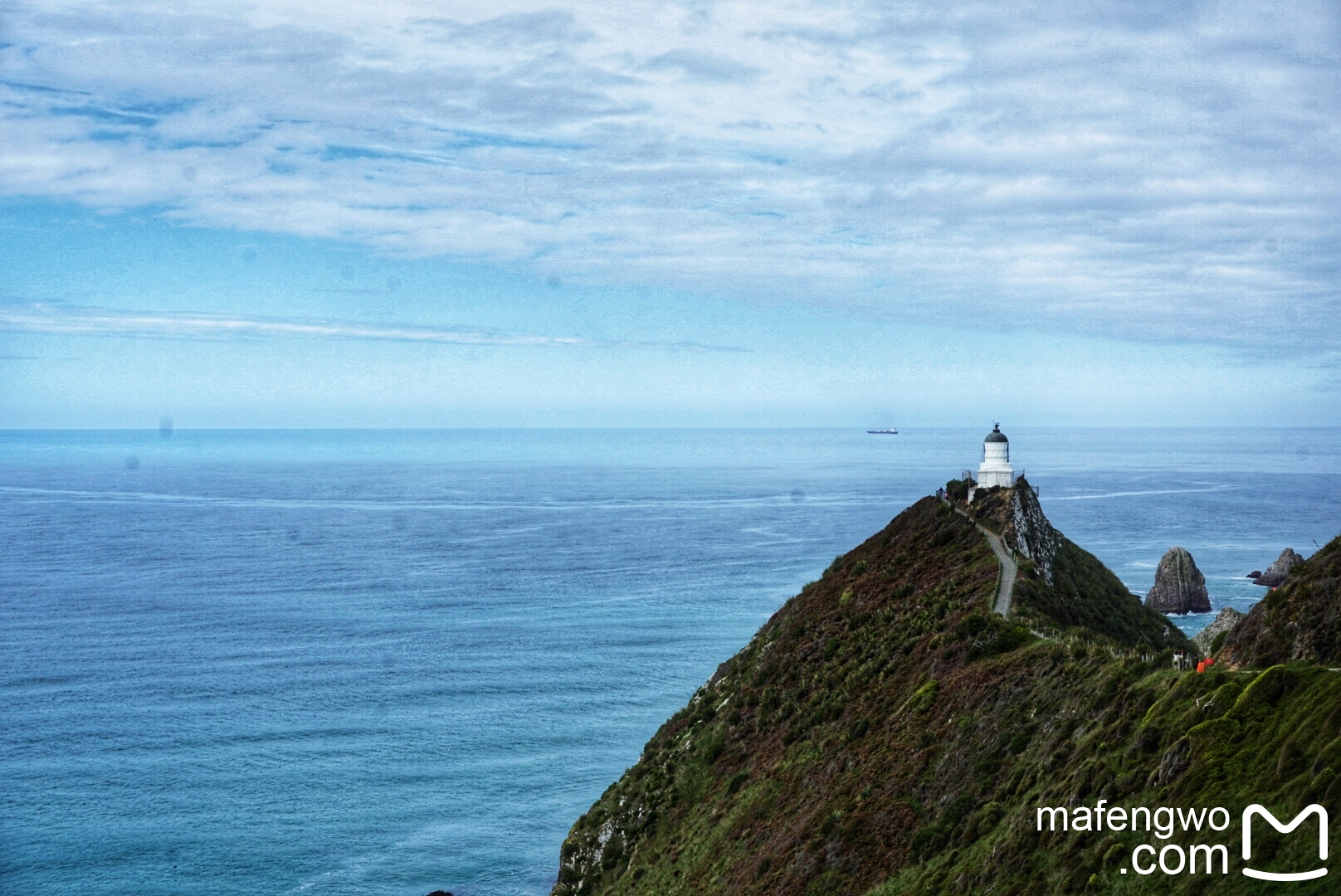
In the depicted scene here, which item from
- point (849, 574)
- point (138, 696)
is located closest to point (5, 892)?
point (138, 696)

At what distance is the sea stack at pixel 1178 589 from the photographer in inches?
3868

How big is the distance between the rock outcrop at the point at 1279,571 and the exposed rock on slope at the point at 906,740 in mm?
56202

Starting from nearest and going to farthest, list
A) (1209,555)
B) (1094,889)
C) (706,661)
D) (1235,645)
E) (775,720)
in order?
(1094,889)
(1235,645)
(775,720)
(706,661)
(1209,555)

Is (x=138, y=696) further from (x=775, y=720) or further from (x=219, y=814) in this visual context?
(x=775, y=720)

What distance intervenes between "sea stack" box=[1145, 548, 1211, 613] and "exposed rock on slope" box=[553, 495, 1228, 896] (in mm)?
48567

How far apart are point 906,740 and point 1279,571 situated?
288ft

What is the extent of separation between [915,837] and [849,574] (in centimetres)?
2908

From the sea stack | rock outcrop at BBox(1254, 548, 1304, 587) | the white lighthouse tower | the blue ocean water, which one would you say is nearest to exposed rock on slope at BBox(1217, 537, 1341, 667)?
the white lighthouse tower

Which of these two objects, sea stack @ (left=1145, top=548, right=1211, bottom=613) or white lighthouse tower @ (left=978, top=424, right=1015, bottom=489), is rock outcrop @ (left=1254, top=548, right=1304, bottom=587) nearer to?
sea stack @ (left=1145, top=548, right=1211, bottom=613)

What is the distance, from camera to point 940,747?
102ft

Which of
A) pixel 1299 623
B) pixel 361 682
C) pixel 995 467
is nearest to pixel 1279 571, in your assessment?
pixel 995 467

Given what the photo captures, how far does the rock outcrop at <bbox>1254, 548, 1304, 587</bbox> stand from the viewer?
100 m

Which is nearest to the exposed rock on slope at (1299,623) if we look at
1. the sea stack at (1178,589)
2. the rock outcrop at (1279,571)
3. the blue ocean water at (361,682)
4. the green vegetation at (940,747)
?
the green vegetation at (940,747)

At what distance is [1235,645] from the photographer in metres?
26.4
